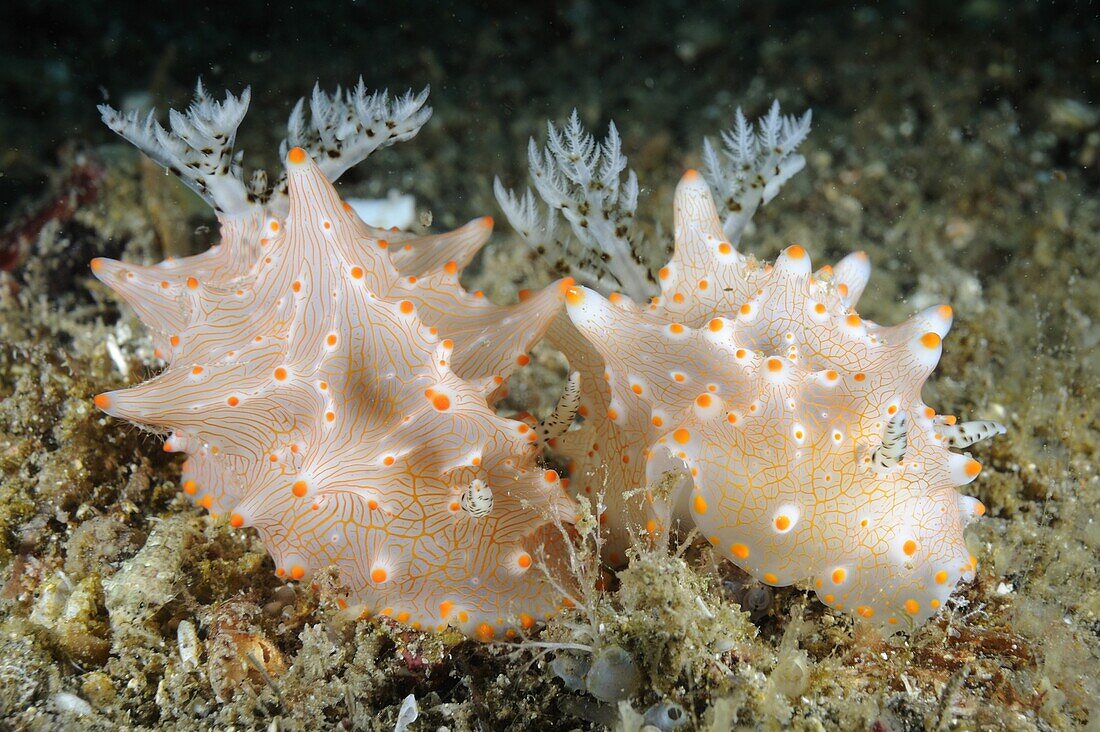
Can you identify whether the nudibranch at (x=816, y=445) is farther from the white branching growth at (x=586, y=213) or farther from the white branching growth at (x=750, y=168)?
the white branching growth at (x=750, y=168)

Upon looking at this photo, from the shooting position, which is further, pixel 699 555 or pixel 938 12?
pixel 938 12

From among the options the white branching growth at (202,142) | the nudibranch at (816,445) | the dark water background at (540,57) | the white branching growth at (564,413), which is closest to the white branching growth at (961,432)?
the nudibranch at (816,445)

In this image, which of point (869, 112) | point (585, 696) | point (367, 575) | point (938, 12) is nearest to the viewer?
point (585, 696)

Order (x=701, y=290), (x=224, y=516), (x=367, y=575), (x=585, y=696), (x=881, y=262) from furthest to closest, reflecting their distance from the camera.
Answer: (x=881, y=262), (x=224, y=516), (x=701, y=290), (x=367, y=575), (x=585, y=696)

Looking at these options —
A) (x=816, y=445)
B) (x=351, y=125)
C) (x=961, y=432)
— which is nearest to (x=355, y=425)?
(x=351, y=125)

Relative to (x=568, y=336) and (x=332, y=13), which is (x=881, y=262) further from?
(x=332, y=13)

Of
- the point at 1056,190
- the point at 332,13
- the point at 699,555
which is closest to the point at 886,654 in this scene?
the point at 699,555

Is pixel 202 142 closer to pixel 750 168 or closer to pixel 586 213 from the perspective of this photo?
pixel 586 213

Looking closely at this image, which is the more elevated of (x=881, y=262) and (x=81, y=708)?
(x=81, y=708)
